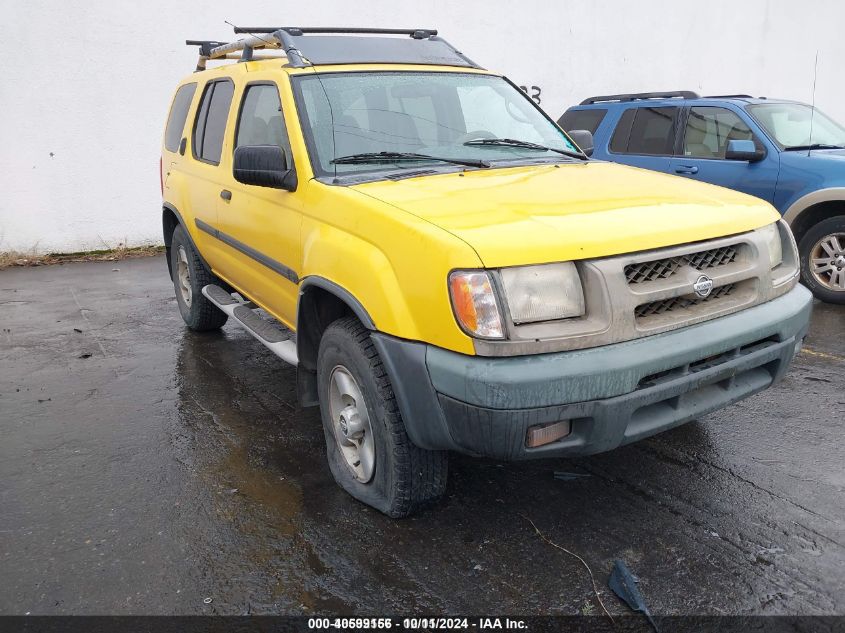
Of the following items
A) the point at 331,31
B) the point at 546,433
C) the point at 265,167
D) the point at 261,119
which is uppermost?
the point at 331,31

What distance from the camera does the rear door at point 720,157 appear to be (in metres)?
6.52

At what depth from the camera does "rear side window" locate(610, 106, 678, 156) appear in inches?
288

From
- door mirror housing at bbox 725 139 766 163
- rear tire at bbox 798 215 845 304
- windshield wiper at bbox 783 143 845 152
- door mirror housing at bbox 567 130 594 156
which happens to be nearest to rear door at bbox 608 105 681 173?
door mirror housing at bbox 725 139 766 163

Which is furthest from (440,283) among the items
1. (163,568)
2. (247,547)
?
(163,568)

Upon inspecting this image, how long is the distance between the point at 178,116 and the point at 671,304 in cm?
449

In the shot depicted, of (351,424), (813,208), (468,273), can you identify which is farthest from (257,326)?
(813,208)

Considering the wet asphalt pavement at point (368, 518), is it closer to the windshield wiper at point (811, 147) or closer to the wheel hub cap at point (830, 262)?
the wheel hub cap at point (830, 262)

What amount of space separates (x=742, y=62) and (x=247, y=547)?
14403 millimetres

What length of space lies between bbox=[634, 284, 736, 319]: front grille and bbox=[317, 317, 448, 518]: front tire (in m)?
0.97

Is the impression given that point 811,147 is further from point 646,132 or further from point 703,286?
point 703,286

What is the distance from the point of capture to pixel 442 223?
2.62 metres

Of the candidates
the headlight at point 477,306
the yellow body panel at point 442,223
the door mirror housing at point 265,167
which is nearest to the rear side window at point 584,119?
the yellow body panel at point 442,223

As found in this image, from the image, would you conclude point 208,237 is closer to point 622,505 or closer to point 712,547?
point 622,505

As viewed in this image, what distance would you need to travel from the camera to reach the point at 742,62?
14055 millimetres
